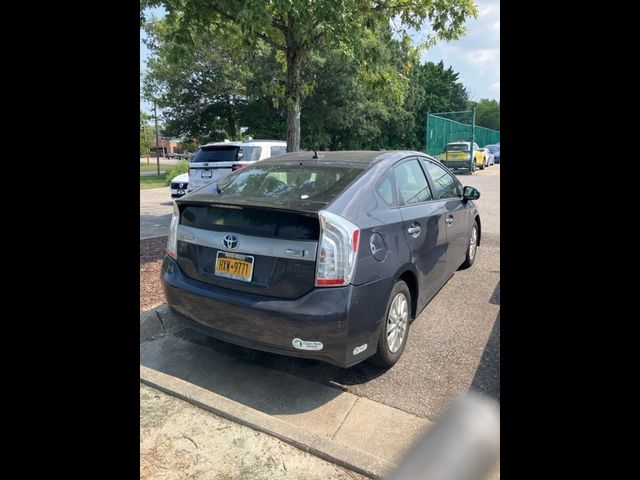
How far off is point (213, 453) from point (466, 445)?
1.67m

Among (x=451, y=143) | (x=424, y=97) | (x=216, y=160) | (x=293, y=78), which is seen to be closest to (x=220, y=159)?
(x=216, y=160)

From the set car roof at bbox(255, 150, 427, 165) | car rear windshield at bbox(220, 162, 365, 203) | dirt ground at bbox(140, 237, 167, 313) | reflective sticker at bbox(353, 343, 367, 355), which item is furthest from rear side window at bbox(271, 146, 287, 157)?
reflective sticker at bbox(353, 343, 367, 355)

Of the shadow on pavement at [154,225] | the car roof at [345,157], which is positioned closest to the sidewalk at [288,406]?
the car roof at [345,157]

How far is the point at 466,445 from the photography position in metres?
1.08

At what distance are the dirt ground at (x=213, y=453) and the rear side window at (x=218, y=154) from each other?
8265mm

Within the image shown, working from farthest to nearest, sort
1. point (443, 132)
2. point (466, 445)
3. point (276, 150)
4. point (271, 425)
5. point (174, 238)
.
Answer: point (443, 132)
point (276, 150)
point (174, 238)
point (271, 425)
point (466, 445)

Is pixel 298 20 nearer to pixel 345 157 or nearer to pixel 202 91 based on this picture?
pixel 345 157

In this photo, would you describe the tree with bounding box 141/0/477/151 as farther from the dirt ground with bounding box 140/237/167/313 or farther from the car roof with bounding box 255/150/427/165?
the dirt ground with bounding box 140/237/167/313

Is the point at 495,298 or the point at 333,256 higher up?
the point at 333,256

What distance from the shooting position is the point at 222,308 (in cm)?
286

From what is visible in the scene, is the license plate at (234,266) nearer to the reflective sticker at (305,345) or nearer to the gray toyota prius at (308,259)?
the gray toyota prius at (308,259)

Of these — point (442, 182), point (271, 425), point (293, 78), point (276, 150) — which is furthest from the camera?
point (276, 150)
